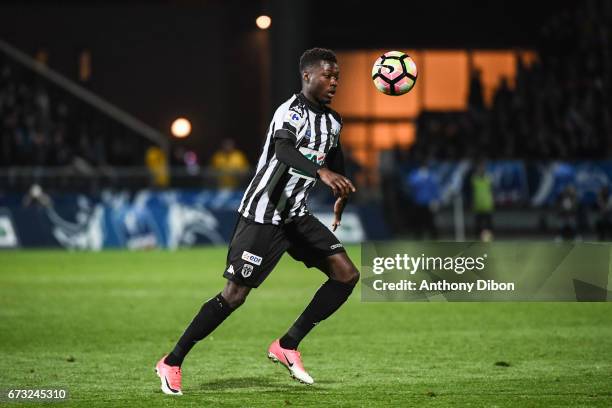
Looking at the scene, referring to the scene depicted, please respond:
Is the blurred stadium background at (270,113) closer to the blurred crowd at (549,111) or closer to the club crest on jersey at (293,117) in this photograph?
the blurred crowd at (549,111)

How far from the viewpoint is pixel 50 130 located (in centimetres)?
3058

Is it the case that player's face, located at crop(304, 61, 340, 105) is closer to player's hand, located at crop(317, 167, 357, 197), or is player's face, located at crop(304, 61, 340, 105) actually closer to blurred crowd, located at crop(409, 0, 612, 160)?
player's hand, located at crop(317, 167, 357, 197)

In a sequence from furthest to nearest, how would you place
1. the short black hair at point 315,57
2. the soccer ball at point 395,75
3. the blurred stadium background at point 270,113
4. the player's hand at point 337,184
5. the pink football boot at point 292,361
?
the blurred stadium background at point 270,113 < the soccer ball at point 395,75 < the pink football boot at point 292,361 < the short black hair at point 315,57 < the player's hand at point 337,184

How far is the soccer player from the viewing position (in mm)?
8266

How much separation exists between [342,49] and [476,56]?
4825 mm

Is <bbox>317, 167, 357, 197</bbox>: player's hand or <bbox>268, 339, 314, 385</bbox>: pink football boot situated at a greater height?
<bbox>317, 167, 357, 197</bbox>: player's hand

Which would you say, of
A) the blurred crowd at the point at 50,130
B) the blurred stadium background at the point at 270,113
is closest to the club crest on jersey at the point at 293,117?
the blurred stadium background at the point at 270,113

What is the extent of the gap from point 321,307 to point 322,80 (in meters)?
1.68

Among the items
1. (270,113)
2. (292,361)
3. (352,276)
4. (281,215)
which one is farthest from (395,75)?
(270,113)

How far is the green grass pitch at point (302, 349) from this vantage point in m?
8.29

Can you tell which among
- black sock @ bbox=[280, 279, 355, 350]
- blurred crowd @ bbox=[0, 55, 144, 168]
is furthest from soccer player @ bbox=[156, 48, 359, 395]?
blurred crowd @ bbox=[0, 55, 144, 168]

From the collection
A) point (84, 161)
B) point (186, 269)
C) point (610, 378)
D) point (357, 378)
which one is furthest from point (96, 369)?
point (84, 161)

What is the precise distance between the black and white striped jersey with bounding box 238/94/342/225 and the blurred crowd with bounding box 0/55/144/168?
21.0m

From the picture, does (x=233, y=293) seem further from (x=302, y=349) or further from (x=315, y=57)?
(x=302, y=349)
